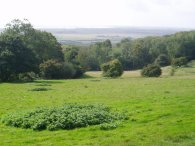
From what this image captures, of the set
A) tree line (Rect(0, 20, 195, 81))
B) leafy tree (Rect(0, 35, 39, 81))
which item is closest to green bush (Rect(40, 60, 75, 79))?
tree line (Rect(0, 20, 195, 81))

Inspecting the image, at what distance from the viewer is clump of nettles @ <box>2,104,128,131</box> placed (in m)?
20.7

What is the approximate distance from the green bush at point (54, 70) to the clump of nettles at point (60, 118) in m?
56.6

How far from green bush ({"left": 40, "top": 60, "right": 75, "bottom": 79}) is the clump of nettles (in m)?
56.6

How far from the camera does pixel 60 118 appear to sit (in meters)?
21.5

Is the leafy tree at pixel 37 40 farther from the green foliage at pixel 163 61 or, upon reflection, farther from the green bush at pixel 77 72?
the green foliage at pixel 163 61

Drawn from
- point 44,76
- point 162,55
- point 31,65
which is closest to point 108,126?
point 31,65

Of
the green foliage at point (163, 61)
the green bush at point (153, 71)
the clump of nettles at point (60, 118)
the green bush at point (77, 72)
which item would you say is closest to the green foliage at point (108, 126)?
the clump of nettles at point (60, 118)

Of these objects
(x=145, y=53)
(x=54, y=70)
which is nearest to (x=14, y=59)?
(x=54, y=70)

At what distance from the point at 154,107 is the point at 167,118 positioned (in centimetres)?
389

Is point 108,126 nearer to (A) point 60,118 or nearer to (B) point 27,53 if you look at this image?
(A) point 60,118

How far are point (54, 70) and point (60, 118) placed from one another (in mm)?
60357

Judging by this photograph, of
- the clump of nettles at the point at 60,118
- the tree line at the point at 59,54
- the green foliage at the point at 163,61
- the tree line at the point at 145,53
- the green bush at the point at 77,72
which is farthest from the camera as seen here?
the tree line at the point at 145,53

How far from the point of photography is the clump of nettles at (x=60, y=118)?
68.0ft

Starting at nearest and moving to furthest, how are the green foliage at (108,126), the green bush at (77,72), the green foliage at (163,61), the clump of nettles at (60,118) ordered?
the green foliage at (108,126) < the clump of nettles at (60,118) < the green bush at (77,72) < the green foliage at (163,61)
